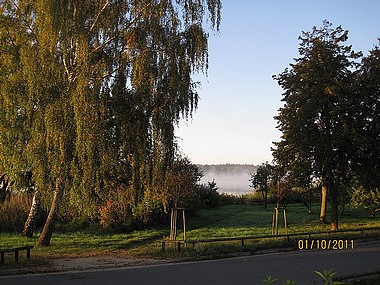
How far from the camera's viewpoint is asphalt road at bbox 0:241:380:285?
1112cm

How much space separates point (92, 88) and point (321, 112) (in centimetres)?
1388

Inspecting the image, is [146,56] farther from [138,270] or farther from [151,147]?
[138,270]

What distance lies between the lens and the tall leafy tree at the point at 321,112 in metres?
23.0

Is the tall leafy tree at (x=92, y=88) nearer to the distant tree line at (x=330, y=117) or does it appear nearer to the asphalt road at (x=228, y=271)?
the asphalt road at (x=228, y=271)

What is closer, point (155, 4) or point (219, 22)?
point (155, 4)

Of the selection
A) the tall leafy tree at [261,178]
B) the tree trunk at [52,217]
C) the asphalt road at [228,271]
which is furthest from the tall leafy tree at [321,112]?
the tall leafy tree at [261,178]

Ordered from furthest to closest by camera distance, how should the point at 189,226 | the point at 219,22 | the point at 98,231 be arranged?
the point at 189,226
the point at 98,231
the point at 219,22

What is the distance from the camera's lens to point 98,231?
2533 cm

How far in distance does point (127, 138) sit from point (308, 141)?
11.1 metres

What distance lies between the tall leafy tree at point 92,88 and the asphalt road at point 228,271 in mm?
3981

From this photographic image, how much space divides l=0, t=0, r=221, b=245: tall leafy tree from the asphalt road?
3.98 meters

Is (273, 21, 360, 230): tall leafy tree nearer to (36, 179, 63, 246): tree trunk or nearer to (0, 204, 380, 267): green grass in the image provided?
(0, 204, 380, 267): green grass

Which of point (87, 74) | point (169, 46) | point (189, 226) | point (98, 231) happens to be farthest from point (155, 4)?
point (189, 226)
